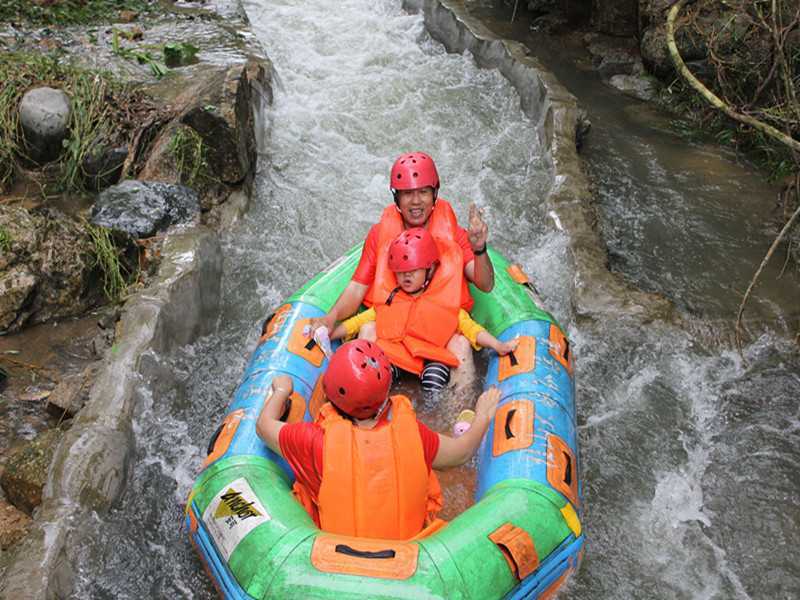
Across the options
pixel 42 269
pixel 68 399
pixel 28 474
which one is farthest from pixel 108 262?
pixel 28 474

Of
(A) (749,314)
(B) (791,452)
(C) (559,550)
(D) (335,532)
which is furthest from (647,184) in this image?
(D) (335,532)

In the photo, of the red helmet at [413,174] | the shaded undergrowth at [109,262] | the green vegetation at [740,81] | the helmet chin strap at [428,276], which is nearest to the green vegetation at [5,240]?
the shaded undergrowth at [109,262]

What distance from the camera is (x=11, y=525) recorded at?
11.3 ft

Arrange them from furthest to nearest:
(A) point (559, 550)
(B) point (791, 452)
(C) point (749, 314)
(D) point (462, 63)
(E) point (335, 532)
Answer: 1. (D) point (462, 63)
2. (C) point (749, 314)
3. (B) point (791, 452)
4. (A) point (559, 550)
5. (E) point (335, 532)

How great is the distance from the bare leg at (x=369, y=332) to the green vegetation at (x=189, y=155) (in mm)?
2373

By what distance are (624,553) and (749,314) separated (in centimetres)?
239

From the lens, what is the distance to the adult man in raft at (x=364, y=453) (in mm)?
2799

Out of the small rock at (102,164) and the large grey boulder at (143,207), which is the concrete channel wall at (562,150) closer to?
the large grey boulder at (143,207)

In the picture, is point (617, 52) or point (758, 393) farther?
point (617, 52)

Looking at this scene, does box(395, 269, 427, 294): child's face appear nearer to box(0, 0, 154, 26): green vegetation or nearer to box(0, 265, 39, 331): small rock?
box(0, 265, 39, 331): small rock

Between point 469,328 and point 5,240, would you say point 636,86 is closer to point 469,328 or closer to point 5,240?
point 469,328

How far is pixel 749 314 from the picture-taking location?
5.22 m

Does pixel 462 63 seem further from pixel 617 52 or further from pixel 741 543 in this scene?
pixel 741 543

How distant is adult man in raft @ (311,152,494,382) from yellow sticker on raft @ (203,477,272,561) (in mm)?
1272
